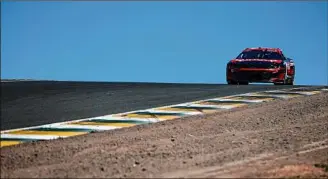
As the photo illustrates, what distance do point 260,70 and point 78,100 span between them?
7.89 m

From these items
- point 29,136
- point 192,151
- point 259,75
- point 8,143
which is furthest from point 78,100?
point 259,75

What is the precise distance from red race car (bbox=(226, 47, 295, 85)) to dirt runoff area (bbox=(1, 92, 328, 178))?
21.1ft

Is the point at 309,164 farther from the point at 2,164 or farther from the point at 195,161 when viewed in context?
the point at 2,164

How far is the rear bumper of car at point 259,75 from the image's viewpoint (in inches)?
624

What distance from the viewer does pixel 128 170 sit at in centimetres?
619

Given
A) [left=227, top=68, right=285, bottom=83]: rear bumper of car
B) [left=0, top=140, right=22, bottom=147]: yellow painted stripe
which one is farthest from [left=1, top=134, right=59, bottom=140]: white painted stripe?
[left=227, top=68, right=285, bottom=83]: rear bumper of car

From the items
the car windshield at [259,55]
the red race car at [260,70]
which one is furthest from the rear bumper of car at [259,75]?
the car windshield at [259,55]

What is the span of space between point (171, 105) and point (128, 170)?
4.33 meters

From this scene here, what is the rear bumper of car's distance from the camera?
15.8 meters

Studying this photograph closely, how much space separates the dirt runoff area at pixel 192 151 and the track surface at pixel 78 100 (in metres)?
1.35

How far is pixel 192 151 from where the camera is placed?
7191 mm

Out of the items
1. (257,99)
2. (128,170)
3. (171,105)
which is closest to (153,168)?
(128,170)

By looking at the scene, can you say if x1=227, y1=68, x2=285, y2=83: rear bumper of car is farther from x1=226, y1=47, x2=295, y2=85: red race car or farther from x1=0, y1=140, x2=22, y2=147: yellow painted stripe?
x1=0, y1=140, x2=22, y2=147: yellow painted stripe

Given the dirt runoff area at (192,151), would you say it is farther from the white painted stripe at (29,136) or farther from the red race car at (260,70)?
the red race car at (260,70)
